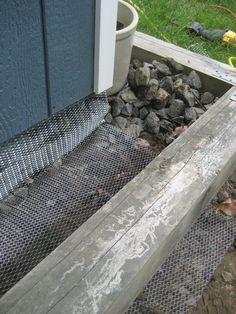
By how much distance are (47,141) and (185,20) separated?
2.34 meters

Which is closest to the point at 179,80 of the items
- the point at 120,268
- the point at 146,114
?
the point at 146,114

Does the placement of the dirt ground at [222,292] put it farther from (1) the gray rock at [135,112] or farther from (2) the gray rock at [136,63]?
(2) the gray rock at [136,63]

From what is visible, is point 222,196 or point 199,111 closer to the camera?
point 222,196

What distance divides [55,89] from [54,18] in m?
0.32

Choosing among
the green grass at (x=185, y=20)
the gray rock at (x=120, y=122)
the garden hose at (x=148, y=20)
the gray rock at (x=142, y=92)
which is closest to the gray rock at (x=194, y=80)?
the gray rock at (x=142, y=92)

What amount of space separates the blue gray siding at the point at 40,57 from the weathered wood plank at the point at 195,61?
0.86 metres

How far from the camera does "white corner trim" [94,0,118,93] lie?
1.69m

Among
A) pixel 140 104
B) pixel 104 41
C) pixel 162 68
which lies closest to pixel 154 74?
pixel 162 68

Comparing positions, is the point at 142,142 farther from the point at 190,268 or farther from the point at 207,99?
the point at 190,268

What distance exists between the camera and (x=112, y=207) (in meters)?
1.43

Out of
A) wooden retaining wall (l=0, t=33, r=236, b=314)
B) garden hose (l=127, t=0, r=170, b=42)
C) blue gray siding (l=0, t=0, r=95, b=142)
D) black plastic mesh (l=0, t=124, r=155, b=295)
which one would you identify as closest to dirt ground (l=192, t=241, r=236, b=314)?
wooden retaining wall (l=0, t=33, r=236, b=314)

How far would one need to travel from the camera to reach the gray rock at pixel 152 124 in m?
2.20

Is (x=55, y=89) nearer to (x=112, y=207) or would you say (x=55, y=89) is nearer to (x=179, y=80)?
(x=112, y=207)

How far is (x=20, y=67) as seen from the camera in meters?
1.48
